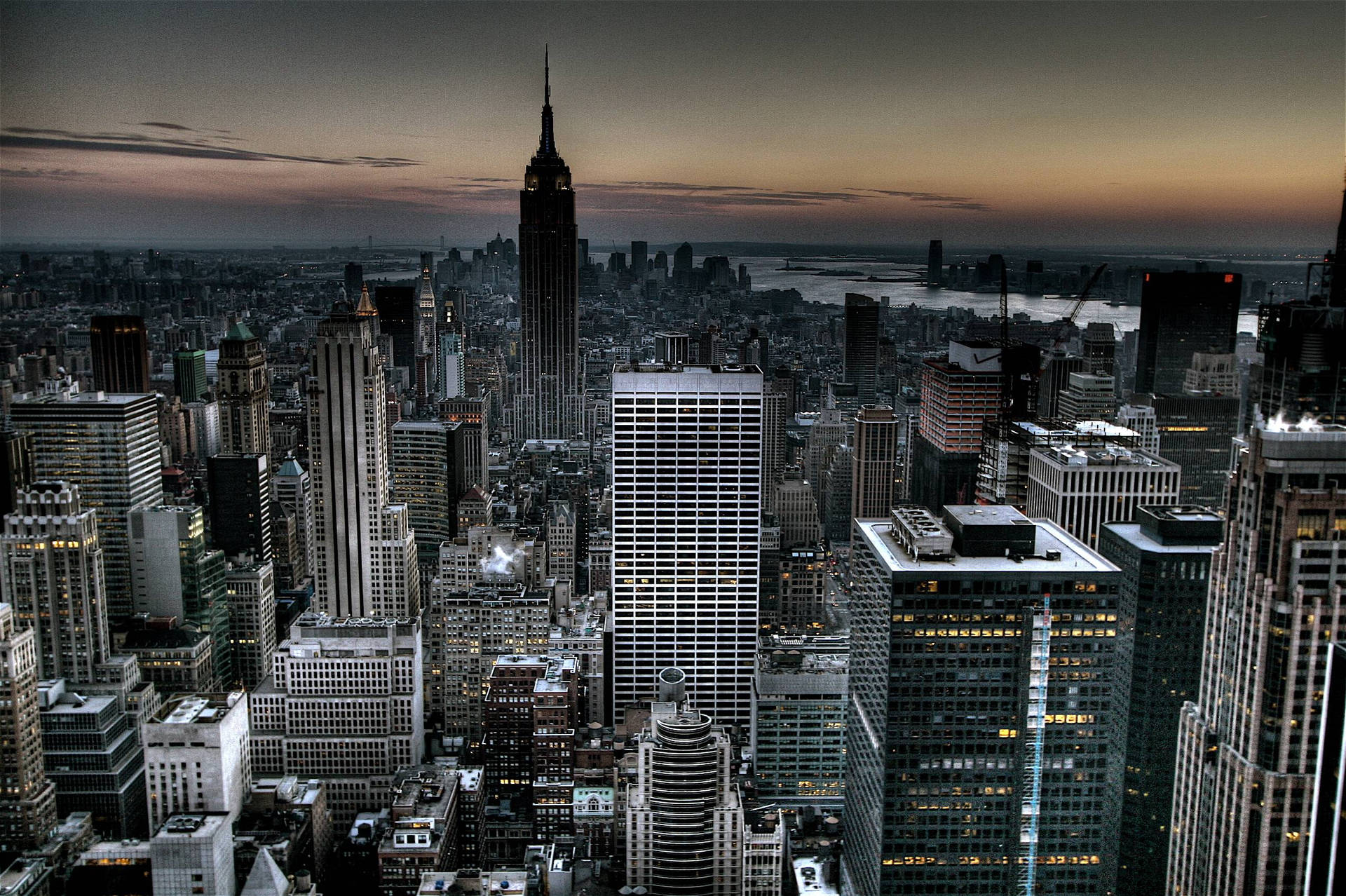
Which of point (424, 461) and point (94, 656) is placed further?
point (424, 461)

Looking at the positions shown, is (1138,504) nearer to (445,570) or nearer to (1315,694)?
(1315,694)

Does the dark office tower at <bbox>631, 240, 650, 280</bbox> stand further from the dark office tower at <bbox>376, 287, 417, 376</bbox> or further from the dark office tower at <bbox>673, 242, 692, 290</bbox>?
the dark office tower at <bbox>376, 287, 417, 376</bbox>

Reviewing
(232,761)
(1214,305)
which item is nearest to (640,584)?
(232,761)

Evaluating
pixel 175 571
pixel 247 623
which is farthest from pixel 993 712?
pixel 247 623

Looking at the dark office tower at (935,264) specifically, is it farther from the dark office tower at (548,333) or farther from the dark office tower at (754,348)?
the dark office tower at (548,333)

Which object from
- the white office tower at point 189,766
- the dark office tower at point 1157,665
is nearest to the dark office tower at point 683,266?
the dark office tower at point 1157,665

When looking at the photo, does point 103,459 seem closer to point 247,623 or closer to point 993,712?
point 247,623
